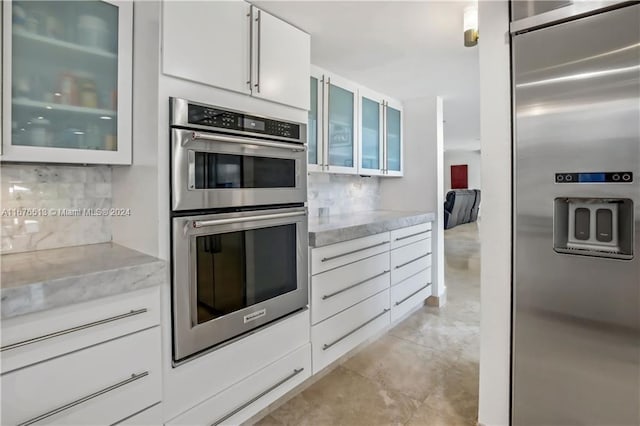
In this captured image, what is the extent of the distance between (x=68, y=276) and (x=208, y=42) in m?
1.14

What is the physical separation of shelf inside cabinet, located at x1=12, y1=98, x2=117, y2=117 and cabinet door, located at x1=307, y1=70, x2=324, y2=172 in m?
1.35

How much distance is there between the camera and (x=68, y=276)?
1115 millimetres

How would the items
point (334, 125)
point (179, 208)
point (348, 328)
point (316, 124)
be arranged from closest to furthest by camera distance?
point (179, 208)
point (348, 328)
point (316, 124)
point (334, 125)

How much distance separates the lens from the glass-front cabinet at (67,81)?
4.33ft

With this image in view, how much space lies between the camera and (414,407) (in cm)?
190

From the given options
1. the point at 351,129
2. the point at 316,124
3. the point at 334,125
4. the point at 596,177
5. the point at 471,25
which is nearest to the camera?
the point at 596,177

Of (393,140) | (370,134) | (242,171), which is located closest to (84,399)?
(242,171)

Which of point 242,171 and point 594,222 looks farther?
point 242,171

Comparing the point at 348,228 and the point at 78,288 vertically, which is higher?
the point at 348,228

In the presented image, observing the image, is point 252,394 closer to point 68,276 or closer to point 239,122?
point 68,276

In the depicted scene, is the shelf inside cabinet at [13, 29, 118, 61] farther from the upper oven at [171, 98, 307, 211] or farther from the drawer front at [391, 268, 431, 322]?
the drawer front at [391, 268, 431, 322]

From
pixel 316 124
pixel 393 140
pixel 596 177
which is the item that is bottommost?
pixel 596 177

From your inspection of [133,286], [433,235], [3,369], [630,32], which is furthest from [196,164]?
[433,235]

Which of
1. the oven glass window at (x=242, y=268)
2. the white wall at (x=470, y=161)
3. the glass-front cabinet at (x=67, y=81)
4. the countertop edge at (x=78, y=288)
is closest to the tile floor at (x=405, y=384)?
the oven glass window at (x=242, y=268)
